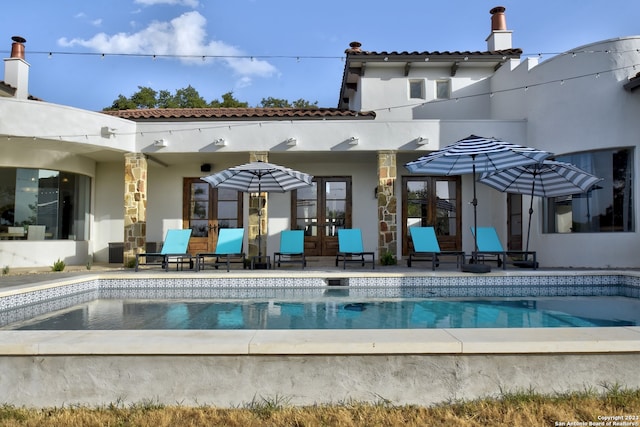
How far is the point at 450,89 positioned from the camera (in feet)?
41.4

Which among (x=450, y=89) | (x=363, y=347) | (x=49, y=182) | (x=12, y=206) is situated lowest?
(x=363, y=347)

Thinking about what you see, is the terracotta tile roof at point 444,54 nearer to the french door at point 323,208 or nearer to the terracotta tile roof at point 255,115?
the terracotta tile roof at point 255,115

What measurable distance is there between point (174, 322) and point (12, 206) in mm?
8186

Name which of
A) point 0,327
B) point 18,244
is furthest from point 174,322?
point 18,244

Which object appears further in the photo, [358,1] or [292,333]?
[358,1]

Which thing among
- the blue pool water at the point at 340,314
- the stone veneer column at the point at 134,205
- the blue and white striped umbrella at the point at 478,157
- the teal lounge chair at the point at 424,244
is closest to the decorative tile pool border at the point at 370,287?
the blue pool water at the point at 340,314

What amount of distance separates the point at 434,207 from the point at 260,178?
17.9 feet

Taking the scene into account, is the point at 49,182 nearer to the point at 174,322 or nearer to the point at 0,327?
the point at 0,327

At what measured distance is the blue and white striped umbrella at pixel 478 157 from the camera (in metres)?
7.19

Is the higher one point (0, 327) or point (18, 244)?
point (18, 244)

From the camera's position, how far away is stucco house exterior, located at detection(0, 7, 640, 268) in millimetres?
8922

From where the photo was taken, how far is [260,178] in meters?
9.38

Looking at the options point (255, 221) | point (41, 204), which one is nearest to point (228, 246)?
point (255, 221)

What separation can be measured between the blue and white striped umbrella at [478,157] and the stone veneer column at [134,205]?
6.58 metres
